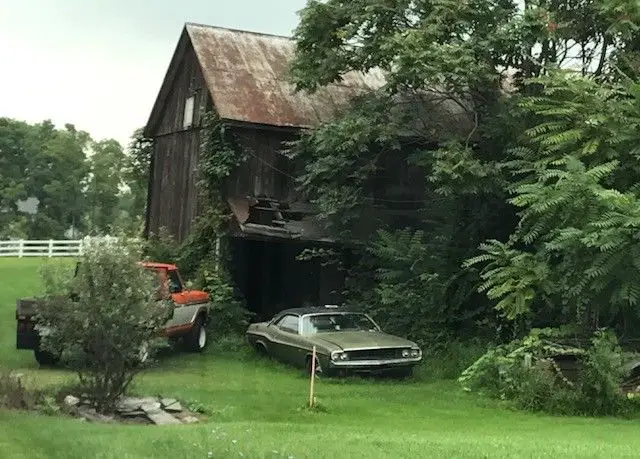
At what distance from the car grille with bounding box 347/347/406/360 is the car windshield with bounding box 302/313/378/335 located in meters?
1.51

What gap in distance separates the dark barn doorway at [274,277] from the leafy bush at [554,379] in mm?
9818

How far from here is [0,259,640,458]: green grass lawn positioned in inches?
333

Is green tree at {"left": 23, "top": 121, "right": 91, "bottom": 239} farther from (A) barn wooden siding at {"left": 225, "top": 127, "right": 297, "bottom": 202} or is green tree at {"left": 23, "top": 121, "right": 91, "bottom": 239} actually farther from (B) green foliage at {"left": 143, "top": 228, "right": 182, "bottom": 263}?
(A) barn wooden siding at {"left": 225, "top": 127, "right": 297, "bottom": 202}

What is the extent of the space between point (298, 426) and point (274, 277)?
14927 mm

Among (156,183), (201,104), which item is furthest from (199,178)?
(156,183)

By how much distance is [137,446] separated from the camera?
331 inches

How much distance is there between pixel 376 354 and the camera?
16453 millimetres

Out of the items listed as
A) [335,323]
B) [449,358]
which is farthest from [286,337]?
[449,358]

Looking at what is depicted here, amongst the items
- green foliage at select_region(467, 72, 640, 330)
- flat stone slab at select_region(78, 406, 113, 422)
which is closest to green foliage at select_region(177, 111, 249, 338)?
green foliage at select_region(467, 72, 640, 330)

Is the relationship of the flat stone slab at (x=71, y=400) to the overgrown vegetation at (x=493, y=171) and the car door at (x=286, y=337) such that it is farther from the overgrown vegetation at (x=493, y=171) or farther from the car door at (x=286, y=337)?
the overgrown vegetation at (x=493, y=171)

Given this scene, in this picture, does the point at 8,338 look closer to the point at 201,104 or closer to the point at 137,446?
the point at 201,104

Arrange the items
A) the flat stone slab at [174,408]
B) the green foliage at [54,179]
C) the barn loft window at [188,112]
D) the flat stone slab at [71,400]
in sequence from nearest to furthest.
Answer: the flat stone slab at [71,400] → the flat stone slab at [174,408] → the barn loft window at [188,112] → the green foliage at [54,179]

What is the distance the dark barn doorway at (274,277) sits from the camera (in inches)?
984

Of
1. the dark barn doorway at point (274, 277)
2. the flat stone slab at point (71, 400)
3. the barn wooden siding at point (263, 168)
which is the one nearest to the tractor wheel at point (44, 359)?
the flat stone slab at point (71, 400)
